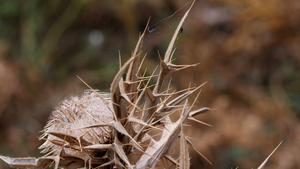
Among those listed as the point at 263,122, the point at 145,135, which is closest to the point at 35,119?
the point at 263,122

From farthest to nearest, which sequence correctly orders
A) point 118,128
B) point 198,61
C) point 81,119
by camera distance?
point 198,61
point 81,119
point 118,128

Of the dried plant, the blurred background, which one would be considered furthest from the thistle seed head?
the blurred background

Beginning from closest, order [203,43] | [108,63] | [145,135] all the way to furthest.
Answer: [145,135]
[203,43]
[108,63]

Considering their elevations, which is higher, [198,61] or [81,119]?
[81,119]

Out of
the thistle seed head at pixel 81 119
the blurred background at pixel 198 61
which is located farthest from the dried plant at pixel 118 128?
the blurred background at pixel 198 61

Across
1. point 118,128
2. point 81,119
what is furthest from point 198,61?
point 118,128

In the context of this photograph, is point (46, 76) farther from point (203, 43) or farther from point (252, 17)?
point (252, 17)

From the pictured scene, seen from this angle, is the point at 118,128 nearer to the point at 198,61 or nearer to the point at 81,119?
the point at 81,119
